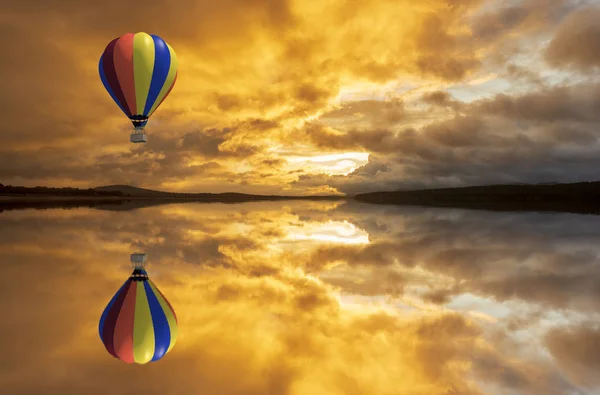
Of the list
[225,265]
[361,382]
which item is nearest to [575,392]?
[361,382]

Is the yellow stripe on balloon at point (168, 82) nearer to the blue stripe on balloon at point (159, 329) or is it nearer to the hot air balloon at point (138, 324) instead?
the hot air balloon at point (138, 324)

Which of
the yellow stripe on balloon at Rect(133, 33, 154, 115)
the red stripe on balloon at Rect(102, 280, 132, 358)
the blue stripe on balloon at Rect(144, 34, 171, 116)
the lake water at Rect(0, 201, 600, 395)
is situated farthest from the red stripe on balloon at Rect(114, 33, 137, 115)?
the red stripe on balloon at Rect(102, 280, 132, 358)

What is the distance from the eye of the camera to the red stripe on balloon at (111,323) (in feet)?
33.1

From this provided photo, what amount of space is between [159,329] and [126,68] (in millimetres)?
21404

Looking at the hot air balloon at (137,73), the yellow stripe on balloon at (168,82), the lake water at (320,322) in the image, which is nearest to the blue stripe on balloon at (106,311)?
the lake water at (320,322)

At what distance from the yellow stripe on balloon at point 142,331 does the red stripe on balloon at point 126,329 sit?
0.10 metres

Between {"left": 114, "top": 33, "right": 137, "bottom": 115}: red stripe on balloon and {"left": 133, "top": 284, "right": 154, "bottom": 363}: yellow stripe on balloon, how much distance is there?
58.3 ft

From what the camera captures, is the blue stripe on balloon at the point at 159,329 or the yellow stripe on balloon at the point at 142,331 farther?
the blue stripe on balloon at the point at 159,329

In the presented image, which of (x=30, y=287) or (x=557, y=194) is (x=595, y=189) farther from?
(x=30, y=287)

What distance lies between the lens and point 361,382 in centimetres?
816

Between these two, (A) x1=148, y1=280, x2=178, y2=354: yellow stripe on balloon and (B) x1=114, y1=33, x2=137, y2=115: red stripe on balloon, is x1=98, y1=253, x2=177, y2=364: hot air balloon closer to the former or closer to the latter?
(A) x1=148, y1=280, x2=178, y2=354: yellow stripe on balloon

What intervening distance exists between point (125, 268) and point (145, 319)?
6.96m

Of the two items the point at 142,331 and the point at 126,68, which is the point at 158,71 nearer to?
the point at 126,68

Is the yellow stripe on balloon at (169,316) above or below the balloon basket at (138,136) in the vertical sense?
below
